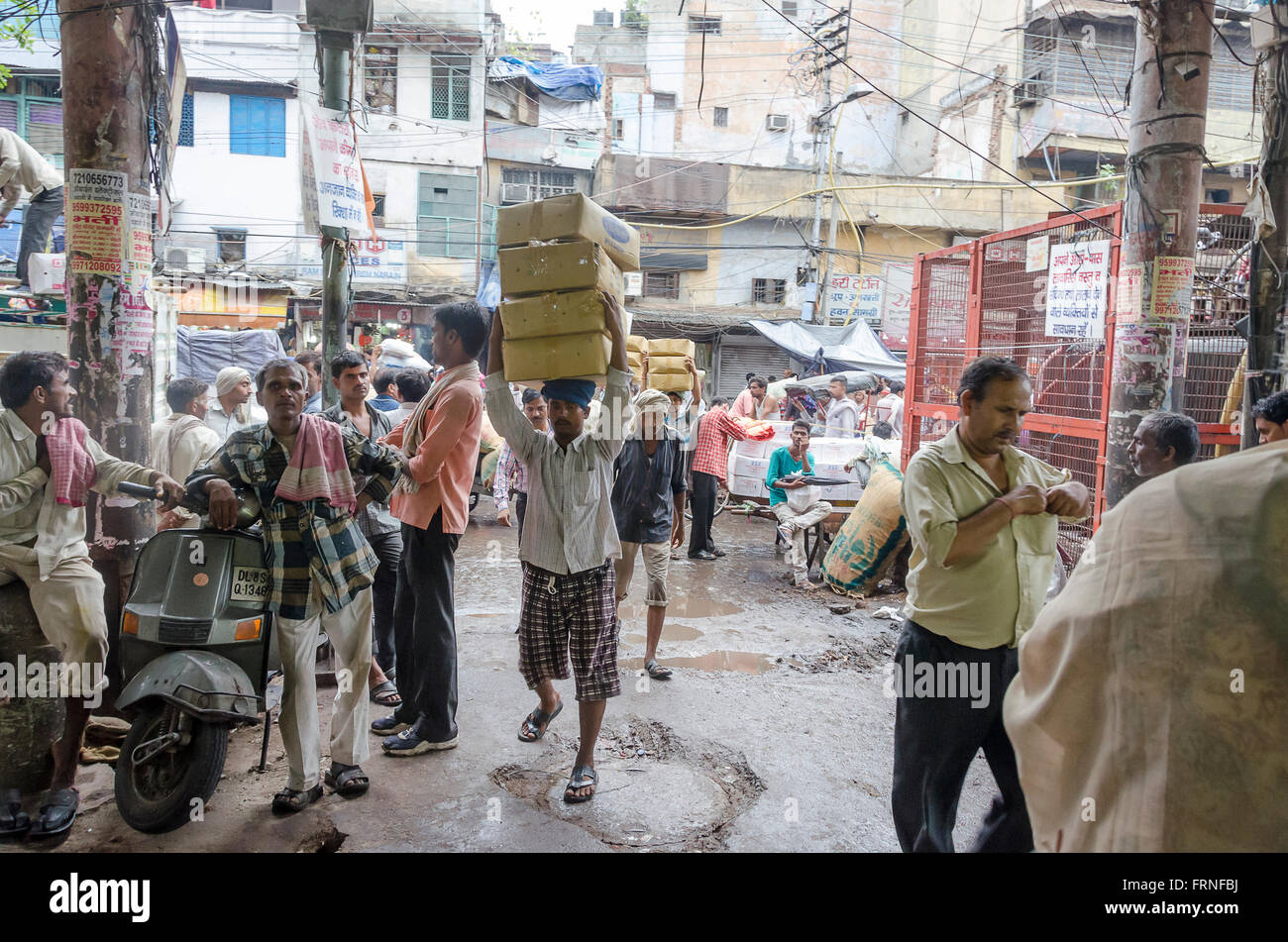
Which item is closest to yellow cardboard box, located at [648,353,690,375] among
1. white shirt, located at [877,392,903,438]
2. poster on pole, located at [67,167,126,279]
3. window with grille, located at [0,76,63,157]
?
poster on pole, located at [67,167,126,279]

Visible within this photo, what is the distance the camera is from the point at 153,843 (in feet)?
10.7

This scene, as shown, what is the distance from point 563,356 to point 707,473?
6726 mm

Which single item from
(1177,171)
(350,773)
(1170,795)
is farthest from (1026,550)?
(350,773)

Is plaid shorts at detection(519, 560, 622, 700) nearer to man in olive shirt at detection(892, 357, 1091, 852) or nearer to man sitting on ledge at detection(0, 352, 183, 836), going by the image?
man in olive shirt at detection(892, 357, 1091, 852)

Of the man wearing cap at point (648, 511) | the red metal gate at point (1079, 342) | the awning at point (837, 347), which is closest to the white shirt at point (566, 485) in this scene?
the man wearing cap at point (648, 511)

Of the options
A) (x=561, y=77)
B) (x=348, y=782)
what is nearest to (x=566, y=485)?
(x=348, y=782)

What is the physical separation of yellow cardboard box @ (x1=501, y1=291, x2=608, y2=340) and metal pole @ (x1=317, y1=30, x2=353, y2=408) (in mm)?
1784

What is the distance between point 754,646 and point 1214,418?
3493mm

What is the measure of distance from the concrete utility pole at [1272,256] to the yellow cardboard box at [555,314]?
346cm

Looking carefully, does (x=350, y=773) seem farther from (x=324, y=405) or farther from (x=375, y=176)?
(x=375, y=176)

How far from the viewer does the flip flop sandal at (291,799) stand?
11.7ft

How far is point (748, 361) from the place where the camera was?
1054 inches

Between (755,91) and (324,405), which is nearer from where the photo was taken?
(324,405)

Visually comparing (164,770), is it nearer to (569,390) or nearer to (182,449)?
(569,390)
